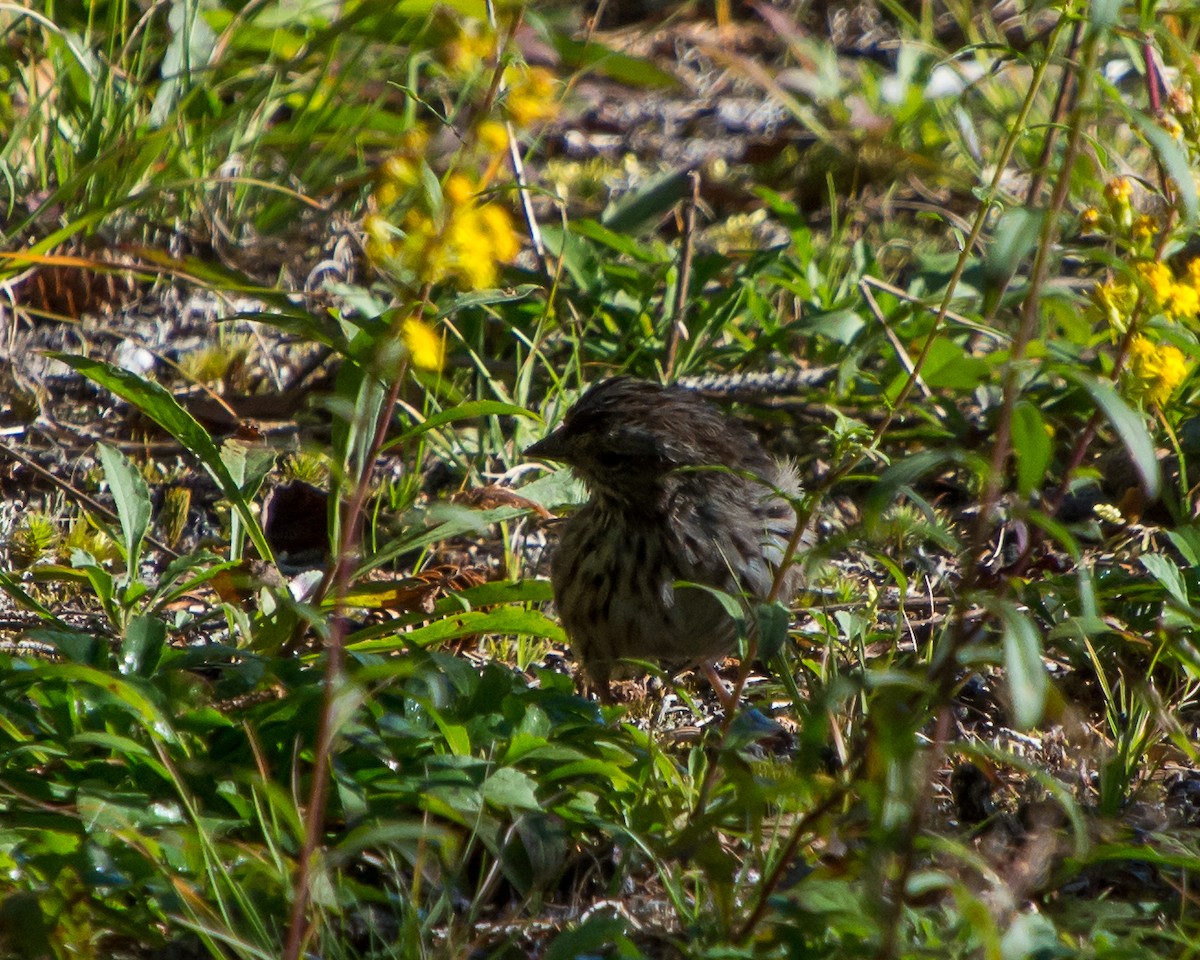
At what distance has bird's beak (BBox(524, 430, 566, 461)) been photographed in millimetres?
4633

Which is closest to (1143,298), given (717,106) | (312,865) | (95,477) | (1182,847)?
(1182,847)

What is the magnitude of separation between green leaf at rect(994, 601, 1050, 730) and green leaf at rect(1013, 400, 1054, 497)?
0.19m

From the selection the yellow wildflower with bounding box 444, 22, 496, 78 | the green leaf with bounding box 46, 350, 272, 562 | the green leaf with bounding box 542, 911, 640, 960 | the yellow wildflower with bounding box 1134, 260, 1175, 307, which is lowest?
the green leaf with bounding box 542, 911, 640, 960

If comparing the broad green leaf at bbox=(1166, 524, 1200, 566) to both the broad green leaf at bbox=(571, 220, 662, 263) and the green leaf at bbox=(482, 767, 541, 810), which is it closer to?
the green leaf at bbox=(482, 767, 541, 810)

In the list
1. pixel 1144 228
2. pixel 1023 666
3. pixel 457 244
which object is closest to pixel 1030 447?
pixel 1023 666

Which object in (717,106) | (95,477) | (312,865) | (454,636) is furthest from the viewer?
(717,106)

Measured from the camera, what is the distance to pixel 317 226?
19.8 feet

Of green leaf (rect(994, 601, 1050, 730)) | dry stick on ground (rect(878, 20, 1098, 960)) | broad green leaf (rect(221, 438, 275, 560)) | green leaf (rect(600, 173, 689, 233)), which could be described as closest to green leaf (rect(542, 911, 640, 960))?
dry stick on ground (rect(878, 20, 1098, 960))

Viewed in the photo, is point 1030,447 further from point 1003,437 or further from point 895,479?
point 895,479

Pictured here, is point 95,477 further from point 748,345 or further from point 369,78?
point 748,345

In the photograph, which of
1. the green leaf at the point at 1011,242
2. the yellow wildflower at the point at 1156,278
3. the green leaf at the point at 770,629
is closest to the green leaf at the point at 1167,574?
the yellow wildflower at the point at 1156,278

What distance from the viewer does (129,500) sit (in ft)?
13.0

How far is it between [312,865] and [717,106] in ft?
20.1

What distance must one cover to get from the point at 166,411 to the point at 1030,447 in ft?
7.91
